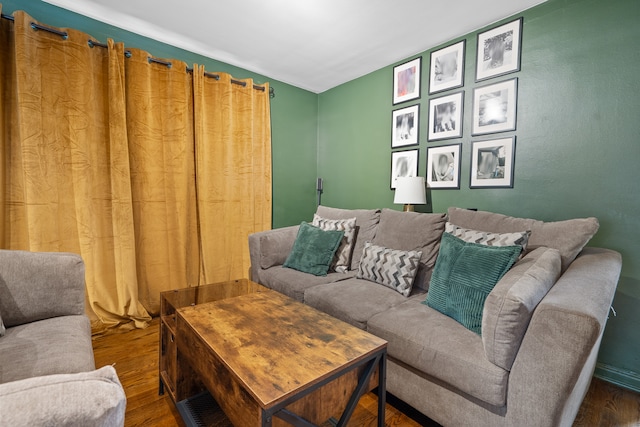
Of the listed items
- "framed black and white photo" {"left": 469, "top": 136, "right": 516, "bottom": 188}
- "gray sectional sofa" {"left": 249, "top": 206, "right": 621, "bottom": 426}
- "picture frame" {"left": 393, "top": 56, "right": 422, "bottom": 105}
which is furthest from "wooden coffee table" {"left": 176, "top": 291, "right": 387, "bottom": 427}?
"picture frame" {"left": 393, "top": 56, "right": 422, "bottom": 105}

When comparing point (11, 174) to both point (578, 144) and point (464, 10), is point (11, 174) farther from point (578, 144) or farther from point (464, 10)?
point (578, 144)

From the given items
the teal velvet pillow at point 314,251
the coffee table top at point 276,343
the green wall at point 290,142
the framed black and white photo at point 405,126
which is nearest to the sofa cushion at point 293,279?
the teal velvet pillow at point 314,251

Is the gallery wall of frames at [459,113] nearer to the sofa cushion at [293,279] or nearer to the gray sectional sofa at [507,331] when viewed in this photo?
the gray sectional sofa at [507,331]

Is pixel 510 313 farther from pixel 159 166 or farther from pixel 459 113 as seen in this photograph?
pixel 159 166

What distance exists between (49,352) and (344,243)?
1.85 metres

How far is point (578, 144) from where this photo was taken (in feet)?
6.13

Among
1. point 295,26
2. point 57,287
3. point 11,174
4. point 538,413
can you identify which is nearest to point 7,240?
point 11,174

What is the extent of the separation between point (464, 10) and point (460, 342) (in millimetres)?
2215

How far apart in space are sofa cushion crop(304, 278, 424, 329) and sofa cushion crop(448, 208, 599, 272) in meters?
0.61

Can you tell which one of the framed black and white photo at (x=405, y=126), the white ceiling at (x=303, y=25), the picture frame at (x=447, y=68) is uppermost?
the white ceiling at (x=303, y=25)

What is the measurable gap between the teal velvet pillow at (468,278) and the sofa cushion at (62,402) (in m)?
1.39

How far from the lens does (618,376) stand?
1.74 m

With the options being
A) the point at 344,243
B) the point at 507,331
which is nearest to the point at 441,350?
the point at 507,331

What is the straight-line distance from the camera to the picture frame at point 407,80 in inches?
105
